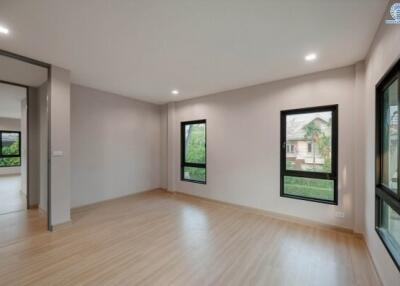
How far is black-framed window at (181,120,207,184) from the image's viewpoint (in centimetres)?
505

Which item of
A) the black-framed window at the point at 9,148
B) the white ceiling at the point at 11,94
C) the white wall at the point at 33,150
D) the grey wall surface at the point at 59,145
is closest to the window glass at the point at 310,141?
the grey wall surface at the point at 59,145

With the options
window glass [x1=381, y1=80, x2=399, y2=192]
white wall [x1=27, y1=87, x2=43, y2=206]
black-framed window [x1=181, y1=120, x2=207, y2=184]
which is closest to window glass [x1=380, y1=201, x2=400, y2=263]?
window glass [x1=381, y1=80, x2=399, y2=192]

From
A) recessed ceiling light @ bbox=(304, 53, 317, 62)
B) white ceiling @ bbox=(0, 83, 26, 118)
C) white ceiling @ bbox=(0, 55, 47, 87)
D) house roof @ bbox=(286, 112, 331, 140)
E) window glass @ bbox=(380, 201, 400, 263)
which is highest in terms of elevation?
recessed ceiling light @ bbox=(304, 53, 317, 62)

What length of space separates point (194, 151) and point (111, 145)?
2164 mm

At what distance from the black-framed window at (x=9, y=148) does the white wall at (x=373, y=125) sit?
39.6ft

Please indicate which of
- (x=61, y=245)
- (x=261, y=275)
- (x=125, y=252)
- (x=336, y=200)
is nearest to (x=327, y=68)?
(x=336, y=200)

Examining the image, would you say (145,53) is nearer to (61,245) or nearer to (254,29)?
(254,29)

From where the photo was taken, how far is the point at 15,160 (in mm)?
8430

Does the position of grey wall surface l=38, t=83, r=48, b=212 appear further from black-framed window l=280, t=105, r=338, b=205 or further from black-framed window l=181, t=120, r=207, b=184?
black-framed window l=280, t=105, r=338, b=205

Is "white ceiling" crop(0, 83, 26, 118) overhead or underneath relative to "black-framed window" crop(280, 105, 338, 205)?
overhead

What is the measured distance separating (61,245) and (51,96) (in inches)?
89.7

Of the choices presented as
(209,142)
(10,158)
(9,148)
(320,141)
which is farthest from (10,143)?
(320,141)

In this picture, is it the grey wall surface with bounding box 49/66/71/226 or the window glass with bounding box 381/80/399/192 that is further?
the grey wall surface with bounding box 49/66/71/226

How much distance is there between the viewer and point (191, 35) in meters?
2.25
